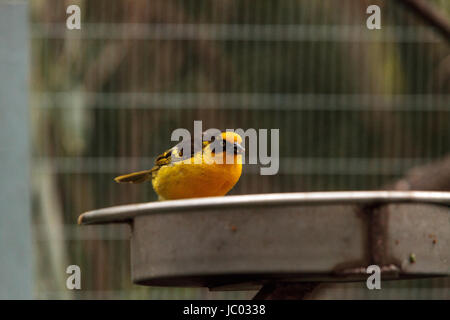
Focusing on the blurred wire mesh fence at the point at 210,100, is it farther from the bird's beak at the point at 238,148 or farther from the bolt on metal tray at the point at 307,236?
the bolt on metal tray at the point at 307,236

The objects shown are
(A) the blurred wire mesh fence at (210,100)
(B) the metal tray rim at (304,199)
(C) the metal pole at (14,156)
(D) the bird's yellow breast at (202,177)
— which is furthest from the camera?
(A) the blurred wire mesh fence at (210,100)

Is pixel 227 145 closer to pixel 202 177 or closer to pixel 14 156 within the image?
pixel 202 177

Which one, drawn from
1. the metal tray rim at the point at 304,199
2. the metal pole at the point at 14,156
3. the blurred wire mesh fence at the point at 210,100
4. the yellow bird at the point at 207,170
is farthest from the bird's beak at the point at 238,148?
the blurred wire mesh fence at the point at 210,100

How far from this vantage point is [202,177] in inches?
104

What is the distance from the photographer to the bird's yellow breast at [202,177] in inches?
104

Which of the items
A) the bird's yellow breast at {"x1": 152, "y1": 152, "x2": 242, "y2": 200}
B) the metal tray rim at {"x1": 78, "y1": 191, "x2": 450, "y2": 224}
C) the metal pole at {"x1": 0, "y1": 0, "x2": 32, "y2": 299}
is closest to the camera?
the metal tray rim at {"x1": 78, "y1": 191, "x2": 450, "y2": 224}

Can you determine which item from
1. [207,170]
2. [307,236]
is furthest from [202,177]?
[307,236]

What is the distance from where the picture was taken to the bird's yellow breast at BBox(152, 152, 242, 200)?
2637 millimetres

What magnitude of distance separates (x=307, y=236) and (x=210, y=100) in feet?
9.30

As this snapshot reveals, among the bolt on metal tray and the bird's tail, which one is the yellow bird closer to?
the bird's tail

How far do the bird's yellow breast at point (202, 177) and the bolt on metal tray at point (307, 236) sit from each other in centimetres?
82

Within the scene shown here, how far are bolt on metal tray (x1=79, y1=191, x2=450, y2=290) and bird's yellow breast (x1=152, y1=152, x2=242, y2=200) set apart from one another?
32.2 inches

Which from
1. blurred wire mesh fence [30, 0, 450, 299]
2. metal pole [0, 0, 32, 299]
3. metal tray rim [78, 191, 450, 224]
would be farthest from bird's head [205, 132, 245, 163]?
blurred wire mesh fence [30, 0, 450, 299]

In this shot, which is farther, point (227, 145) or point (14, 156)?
point (14, 156)
